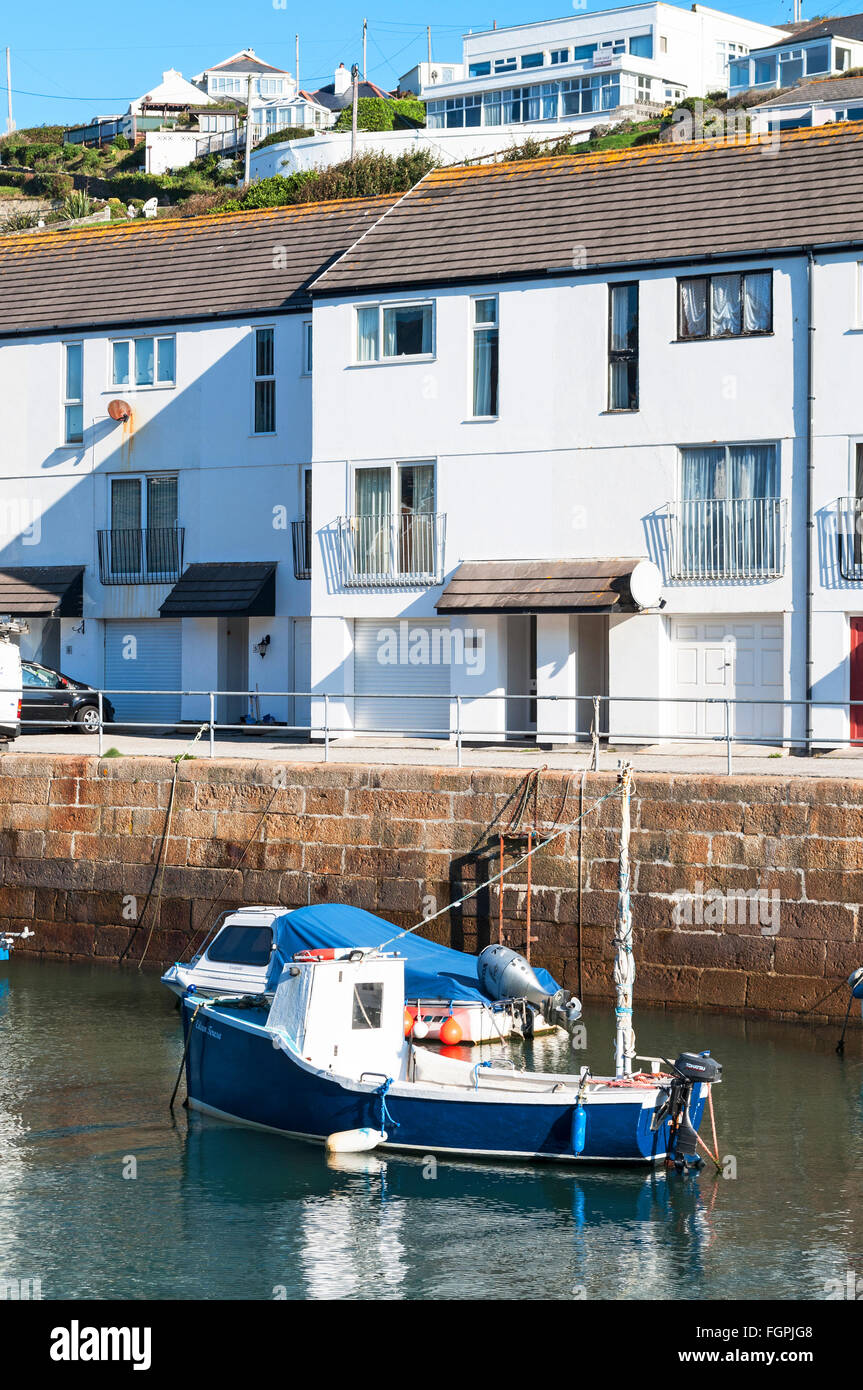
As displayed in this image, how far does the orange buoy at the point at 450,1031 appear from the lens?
20344mm

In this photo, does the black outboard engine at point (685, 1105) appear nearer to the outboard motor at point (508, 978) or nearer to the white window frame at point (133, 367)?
the outboard motor at point (508, 978)

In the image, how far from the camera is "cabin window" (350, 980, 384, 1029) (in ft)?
58.2

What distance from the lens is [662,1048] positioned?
19734mm

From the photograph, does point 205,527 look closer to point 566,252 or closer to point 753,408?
point 566,252

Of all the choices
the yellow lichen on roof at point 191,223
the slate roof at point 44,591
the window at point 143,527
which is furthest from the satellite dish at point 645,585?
the slate roof at point 44,591

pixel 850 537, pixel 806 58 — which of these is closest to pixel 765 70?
pixel 806 58

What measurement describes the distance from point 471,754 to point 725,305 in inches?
363

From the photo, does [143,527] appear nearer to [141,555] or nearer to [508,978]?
[141,555]

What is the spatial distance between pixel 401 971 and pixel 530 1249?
4.07 meters

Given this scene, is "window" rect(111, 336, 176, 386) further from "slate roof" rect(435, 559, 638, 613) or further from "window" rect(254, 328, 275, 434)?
"slate roof" rect(435, 559, 638, 613)

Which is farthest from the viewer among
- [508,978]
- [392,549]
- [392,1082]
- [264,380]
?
[264,380]

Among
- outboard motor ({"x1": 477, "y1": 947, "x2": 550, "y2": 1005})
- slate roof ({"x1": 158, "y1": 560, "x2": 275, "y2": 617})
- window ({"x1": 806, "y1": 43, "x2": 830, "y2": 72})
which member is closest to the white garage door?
slate roof ({"x1": 158, "y1": 560, "x2": 275, "y2": 617})

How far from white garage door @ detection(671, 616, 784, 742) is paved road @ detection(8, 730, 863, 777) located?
82 centimetres

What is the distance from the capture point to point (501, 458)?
30.5 meters
